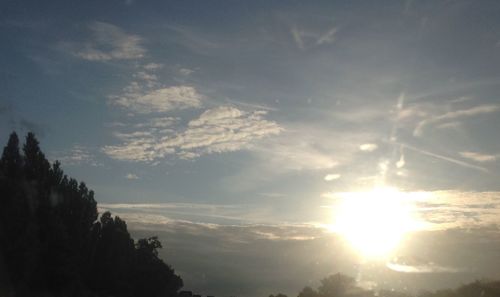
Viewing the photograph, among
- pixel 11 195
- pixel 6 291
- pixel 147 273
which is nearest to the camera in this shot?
pixel 6 291

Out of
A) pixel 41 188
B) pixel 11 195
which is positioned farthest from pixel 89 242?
pixel 11 195

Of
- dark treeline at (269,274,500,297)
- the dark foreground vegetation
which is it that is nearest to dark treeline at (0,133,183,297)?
the dark foreground vegetation

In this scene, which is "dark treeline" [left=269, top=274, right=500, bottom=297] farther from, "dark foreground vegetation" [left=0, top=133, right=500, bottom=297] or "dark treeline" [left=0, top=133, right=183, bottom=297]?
"dark treeline" [left=0, top=133, right=183, bottom=297]

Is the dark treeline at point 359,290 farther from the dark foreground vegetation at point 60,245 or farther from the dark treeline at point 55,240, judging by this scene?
the dark treeline at point 55,240

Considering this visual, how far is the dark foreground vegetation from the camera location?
50469mm

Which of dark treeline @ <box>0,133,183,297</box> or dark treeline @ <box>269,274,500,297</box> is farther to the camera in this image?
dark treeline @ <box>0,133,183,297</box>

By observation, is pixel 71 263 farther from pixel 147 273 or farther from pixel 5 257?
pixel 147 273

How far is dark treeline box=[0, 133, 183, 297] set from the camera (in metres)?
51.0

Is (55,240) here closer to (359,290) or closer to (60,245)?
(60,245)

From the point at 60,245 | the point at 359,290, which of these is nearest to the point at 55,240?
the point at 60,245

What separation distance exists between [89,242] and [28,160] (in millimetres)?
12268

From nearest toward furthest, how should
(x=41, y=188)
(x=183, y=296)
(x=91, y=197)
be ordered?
(x=41, y=188) → (x=91, y=197) → (x=183, y=296)

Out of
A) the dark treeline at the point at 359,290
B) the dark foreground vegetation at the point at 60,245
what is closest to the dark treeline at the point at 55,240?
the dark foreground vegetation at the point at 60,245

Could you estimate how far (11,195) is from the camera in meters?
54.8
